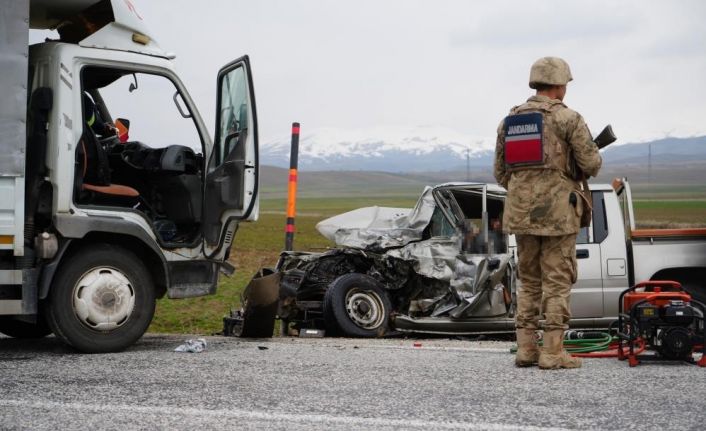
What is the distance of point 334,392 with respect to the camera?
18.3ft

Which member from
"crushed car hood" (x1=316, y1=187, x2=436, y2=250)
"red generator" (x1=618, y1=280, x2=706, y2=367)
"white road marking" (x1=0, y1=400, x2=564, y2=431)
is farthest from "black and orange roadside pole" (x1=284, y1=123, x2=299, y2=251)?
"white road marking" (x1=0, y1=400, x2=564, y2=431)

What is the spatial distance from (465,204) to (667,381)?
202 inches

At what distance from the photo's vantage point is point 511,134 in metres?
6.82

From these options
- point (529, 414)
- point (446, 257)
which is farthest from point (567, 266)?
point (446, 257)

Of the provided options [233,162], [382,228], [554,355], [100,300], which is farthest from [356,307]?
[554,355]

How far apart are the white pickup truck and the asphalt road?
2.29 meters

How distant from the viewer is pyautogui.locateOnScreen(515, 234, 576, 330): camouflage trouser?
21.9 ft

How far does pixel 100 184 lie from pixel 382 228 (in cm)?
389

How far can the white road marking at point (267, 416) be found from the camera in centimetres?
464

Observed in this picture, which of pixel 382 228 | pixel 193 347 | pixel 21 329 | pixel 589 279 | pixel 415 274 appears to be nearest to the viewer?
pixel 193 347

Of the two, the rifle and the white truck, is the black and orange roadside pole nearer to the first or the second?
the white truck

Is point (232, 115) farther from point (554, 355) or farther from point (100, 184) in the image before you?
point (554, 355)

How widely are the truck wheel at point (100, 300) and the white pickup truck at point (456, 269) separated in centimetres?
178

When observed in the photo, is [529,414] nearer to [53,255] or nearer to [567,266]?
[567,266]
